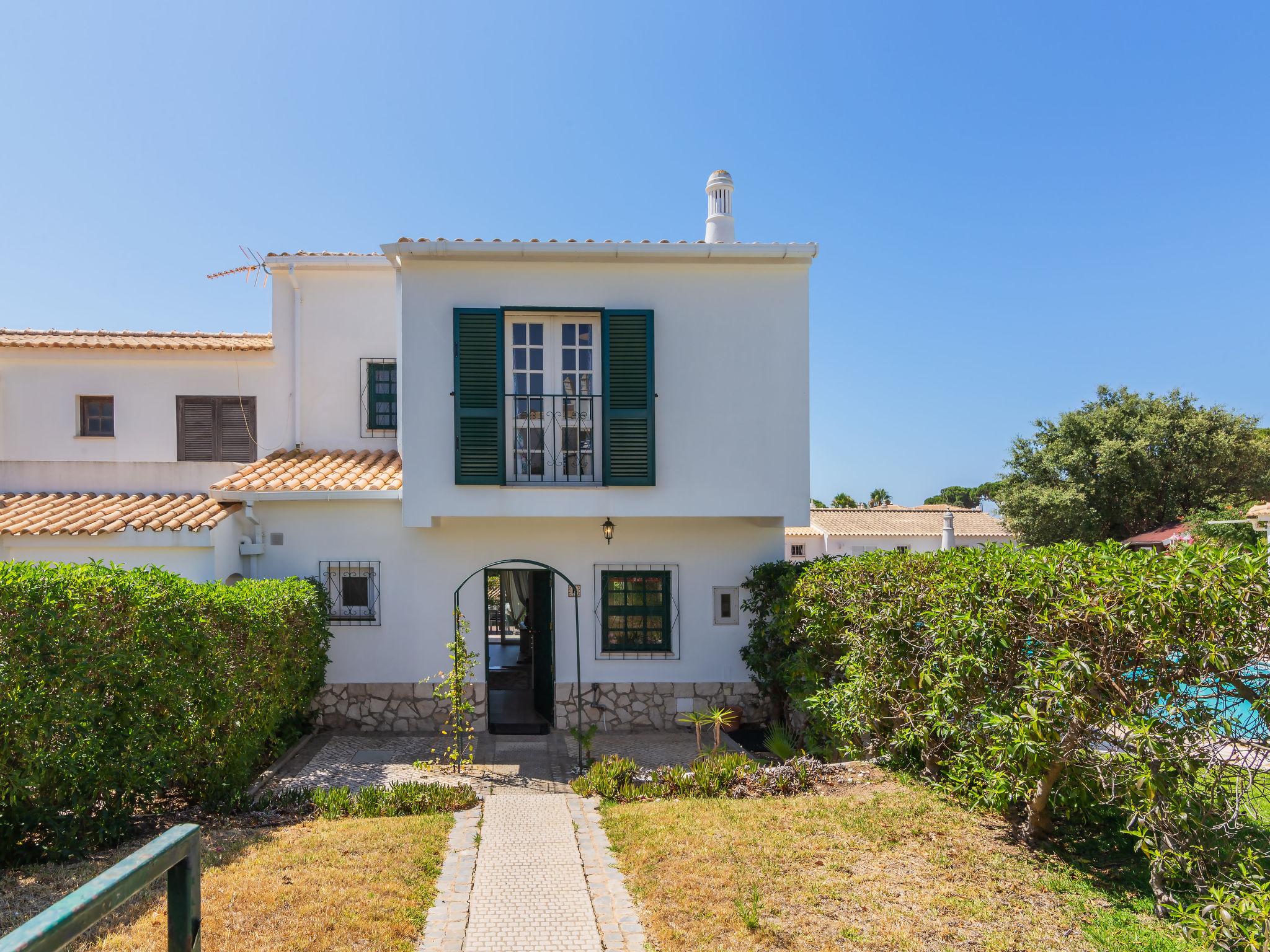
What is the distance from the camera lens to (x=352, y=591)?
1146cm

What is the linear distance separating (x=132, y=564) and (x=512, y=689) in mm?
7323

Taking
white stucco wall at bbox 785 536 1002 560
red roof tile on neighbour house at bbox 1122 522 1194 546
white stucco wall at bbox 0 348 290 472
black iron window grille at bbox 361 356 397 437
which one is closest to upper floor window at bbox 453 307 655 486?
black iron window grille at bbox 361 356 397 437

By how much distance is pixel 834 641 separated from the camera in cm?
895

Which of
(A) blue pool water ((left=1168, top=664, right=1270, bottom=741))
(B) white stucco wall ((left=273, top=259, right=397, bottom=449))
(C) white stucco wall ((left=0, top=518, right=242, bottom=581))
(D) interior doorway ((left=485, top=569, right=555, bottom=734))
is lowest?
(D) interior doorway ((left=485, top=569, right=555, bottom=734))

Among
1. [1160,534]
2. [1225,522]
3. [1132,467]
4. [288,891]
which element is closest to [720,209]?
[288,891]

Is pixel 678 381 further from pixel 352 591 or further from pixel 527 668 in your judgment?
pixel 527 668

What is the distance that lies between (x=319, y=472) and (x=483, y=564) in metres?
3.44

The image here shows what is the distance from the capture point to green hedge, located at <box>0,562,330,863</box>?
5.48 meters

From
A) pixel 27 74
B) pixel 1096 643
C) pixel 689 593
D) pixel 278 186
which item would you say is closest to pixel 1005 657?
pixel 1096 643

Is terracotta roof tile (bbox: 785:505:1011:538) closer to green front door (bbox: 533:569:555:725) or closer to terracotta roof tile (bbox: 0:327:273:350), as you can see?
green front door (bbox: 533:569:555:725)

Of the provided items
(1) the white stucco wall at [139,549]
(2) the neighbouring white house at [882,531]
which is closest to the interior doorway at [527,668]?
(1) the white stucco wall at [139,549]

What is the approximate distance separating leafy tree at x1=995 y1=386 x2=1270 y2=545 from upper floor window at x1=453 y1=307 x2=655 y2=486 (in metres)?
31.5

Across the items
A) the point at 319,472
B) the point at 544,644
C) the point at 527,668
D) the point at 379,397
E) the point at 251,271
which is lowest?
the point at 527,668

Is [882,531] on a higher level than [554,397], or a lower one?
lower
